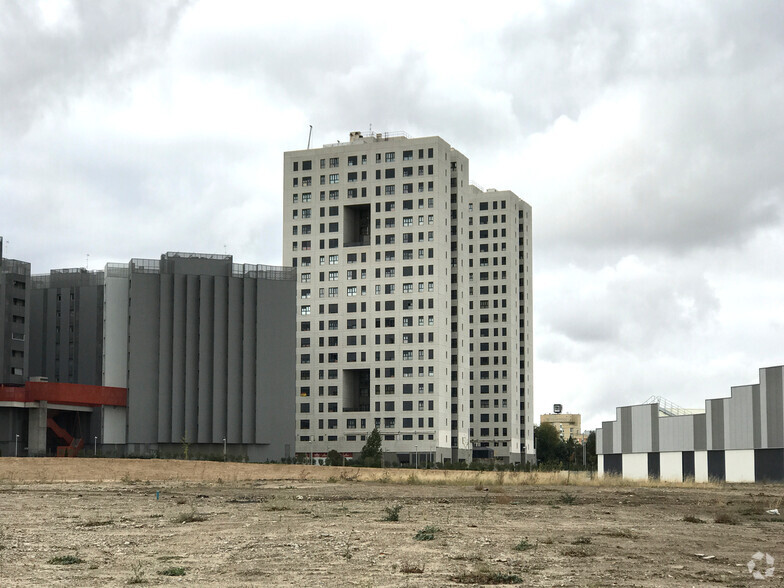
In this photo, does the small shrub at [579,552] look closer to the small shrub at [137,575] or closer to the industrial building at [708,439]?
the small shrub at [137,575]

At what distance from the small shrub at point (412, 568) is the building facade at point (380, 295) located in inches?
5963

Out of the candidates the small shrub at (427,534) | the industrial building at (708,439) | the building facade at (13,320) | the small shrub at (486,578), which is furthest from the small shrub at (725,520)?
the building facade at (13,320)

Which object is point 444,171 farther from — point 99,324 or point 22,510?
point 22,510

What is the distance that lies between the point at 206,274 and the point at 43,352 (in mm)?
30419

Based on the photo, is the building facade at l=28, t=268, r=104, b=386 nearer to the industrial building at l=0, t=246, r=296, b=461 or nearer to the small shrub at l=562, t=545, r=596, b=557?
the industrial building at l=0, t=246, r=296, b=461

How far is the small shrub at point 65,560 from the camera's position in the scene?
20.8 metres

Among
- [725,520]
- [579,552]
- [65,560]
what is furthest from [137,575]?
[725,520]

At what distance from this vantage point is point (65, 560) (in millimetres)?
21031

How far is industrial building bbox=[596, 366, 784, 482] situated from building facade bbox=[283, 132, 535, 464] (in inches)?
2695

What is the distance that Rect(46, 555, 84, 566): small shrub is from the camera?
20.8 m

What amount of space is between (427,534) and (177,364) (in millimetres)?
122093

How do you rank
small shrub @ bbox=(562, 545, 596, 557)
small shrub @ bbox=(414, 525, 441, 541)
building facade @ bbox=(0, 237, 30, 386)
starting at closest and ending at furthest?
small shrub @ bbox=(562, 545, 596, 557) → small shrub @ bbox=(414, 525, 441, 541) → building facade @ bbox=(0, 237, 30, 386)

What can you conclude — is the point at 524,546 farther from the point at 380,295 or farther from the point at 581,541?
the point at 380,295

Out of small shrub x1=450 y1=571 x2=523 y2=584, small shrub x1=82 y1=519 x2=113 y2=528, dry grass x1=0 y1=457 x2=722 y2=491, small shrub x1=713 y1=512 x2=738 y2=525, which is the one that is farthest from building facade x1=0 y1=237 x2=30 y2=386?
small shrub x1=450 y1=571 x2=523 y2=584
